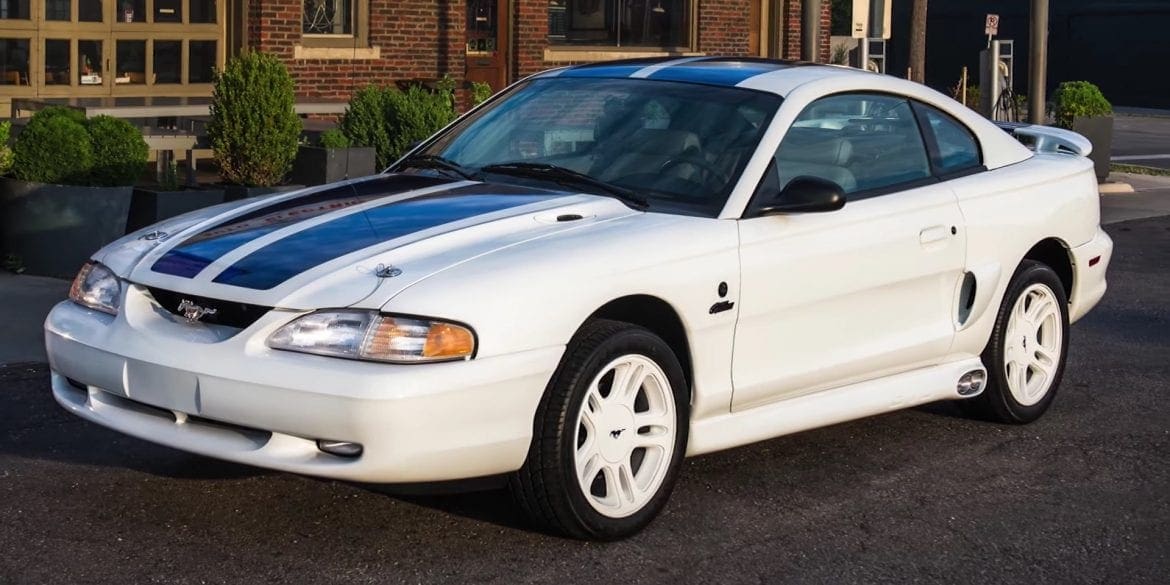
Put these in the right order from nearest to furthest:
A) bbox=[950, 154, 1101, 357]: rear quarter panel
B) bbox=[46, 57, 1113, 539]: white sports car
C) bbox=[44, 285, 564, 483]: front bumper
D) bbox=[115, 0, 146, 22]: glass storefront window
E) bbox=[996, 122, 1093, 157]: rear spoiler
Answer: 1. bbox=[44, 285, 564, 483]: front bumper
2. bbox=[46, 57, 1113, 539]: white sports car
3. bbox=[950, 154, 1101, 357]: rear quarter panel
4. bbox=[996, 122, 1093, 157]: rear spoiler
5. bbox=[115, 0, 146, 22]: glass storefront window

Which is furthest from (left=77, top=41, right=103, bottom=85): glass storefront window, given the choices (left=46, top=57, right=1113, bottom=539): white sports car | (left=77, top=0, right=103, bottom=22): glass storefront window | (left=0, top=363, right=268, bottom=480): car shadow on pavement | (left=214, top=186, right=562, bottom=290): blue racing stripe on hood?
(left=214, top=186, right=562, bottom=290): blue racing stripe on hood

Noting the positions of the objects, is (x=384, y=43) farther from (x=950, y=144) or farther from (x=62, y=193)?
(x=950, y=144)

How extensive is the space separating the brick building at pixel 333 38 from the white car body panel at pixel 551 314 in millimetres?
10013

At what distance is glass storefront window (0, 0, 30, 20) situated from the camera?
49.8ft

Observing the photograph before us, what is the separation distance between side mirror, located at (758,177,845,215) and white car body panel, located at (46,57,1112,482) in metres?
0.10

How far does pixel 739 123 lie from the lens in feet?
20.9

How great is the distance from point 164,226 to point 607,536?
1.96 m

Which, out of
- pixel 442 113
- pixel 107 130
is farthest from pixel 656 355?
pixel 442 113

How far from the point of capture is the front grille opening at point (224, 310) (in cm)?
521

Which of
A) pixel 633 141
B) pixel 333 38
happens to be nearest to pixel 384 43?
pixel 333 38

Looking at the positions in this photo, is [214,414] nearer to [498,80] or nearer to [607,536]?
[607,536]

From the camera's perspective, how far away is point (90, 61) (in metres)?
15.8

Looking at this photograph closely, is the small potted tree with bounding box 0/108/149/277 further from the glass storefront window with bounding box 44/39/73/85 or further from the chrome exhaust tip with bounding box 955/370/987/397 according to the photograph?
the chrome exhaust tip with bounding box 955/370/987/397

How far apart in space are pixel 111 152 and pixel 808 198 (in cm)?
615
